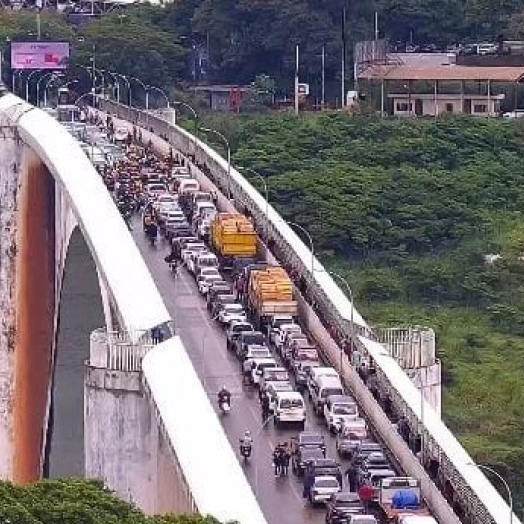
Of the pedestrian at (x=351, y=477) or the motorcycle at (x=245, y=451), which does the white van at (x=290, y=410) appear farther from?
the pedestrian at (x=351, y=477)

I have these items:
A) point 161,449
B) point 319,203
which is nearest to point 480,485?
point 161,449

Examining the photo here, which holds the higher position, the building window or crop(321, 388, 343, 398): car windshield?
crop(321, 388, 343, 398): car windshield

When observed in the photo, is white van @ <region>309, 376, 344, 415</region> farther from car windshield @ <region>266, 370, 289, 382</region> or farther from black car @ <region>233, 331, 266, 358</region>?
black car @ <region>233, 331, 266, 358</region>

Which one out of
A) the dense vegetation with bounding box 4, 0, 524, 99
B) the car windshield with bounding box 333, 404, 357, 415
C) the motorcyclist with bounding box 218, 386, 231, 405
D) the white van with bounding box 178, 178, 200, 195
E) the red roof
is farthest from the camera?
the dense vegetation with bounding box 4, 0, 524, 99

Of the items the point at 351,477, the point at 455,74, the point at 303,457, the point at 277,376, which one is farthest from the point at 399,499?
the point at 455,74

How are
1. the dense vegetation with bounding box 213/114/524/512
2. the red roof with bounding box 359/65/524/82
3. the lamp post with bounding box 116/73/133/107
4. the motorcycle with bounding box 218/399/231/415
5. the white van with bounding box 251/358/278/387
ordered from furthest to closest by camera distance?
the lamp post with bounding box 116/73/133/107 < the red roof with bounding box 359/65/524/82 < the dense vegetation with bounding box 213/114/524/512 < the white van with bounding box 251/358/278/387 < the motorcycle with bounding box 218/399/231/415

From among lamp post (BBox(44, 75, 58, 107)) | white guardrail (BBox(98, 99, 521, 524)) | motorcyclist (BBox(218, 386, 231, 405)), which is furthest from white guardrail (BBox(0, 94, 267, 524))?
lamp post (BBox(44, 75, 58, 107))
